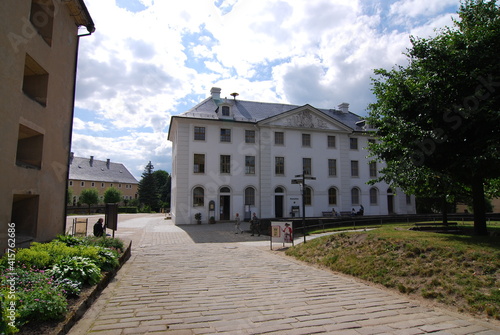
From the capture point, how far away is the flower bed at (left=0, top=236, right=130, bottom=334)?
464cm

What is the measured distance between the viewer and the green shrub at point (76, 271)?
6.72 meters

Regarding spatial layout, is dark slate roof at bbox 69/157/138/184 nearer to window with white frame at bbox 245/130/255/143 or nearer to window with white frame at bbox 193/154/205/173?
window with white frame at bbox 193/154/205/173

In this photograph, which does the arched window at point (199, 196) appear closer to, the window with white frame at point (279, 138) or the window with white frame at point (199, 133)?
the window with white frame at point (199, 133)

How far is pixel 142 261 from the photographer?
1181 centimetres

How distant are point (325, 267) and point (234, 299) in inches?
195

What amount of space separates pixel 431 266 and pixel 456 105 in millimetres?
5990

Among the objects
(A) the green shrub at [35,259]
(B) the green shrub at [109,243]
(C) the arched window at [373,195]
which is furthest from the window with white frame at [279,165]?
(A) the green shrub at [35,259]

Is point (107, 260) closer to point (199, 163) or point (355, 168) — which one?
point (199, 163)

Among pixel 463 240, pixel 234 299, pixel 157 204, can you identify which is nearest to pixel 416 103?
pixel 463 240

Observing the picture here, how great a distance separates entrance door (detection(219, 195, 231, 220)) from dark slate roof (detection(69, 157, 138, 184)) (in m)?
59.0

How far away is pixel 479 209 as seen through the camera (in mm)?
11281

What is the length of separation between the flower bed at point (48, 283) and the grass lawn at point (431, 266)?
278 inches

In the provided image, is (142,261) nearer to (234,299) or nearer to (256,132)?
(234,299)

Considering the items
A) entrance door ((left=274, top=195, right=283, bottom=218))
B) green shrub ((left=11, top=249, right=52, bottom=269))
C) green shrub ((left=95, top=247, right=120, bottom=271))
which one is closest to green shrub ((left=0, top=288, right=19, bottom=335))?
green shrub ((left=11, top=249, right=52, bottom=269))
